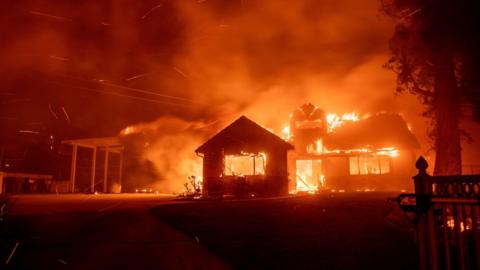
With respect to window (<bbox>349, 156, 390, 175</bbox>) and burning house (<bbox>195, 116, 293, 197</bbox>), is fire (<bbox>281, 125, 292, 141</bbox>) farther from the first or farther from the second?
burning house (<bbox>195, 116, 293, 197</bbox>)

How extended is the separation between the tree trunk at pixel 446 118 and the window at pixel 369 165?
16983 millimetres

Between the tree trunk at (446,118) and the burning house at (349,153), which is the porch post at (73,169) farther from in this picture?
the tree trunk at (446,118)

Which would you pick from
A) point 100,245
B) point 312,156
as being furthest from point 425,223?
point 312,156

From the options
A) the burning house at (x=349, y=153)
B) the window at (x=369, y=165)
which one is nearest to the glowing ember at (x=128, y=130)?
the burning house at (x=349, y=153)

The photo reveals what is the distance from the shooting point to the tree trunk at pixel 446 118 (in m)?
11.4

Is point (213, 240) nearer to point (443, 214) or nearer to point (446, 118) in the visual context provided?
point (443, 214)

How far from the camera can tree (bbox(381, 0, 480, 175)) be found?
11.3 m

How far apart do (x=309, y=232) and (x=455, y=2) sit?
9.22 metres

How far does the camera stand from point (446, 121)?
463 inches

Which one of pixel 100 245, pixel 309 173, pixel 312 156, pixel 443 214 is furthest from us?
pixel 309 173

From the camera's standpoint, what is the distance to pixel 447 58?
39.1 feet

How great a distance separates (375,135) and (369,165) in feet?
10.8

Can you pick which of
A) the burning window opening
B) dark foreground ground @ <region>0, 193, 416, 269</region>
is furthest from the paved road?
the burning window opening

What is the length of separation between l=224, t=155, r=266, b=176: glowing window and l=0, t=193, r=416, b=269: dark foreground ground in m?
10.9
